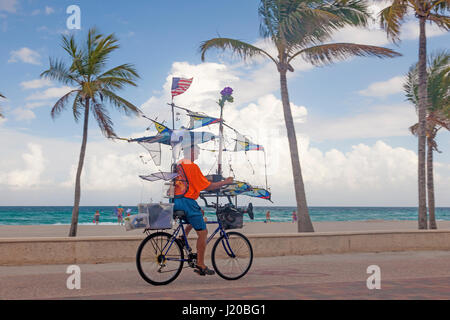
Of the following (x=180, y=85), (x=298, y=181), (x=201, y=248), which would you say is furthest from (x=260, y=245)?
(x=180, y=85)

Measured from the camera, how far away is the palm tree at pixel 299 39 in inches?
720

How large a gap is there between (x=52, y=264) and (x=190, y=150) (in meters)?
4.41

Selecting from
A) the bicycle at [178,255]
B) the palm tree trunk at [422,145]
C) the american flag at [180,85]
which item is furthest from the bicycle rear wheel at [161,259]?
the american flag at [180,85]

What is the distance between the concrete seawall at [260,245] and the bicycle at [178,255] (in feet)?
7.64

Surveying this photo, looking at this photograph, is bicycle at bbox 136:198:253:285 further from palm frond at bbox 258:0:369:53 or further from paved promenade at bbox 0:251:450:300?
palm frond at bbox 258:0:369:53

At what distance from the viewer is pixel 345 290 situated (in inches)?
260

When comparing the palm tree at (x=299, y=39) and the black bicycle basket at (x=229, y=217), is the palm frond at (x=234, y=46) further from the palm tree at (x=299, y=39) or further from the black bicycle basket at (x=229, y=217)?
the black bicycle basket at (x=229, y=217)

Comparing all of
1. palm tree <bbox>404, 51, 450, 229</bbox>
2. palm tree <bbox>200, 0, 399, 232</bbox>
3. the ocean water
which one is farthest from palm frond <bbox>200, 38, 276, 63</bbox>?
the ocean water

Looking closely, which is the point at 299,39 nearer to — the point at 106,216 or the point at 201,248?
the point at 201,248

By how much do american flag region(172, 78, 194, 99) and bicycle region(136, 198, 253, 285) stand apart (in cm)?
1524

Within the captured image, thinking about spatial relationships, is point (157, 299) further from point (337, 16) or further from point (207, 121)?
point (207, 121)

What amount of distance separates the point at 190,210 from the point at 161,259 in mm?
854

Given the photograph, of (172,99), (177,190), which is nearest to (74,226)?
(172,99)

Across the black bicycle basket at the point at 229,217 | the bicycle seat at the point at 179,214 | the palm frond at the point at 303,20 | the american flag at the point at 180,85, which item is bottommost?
the black bicycle basket at the point at 229,217
